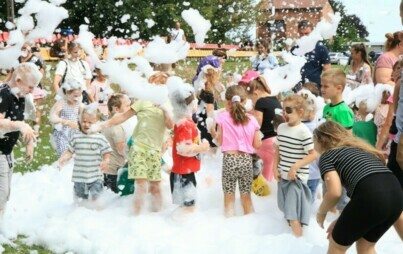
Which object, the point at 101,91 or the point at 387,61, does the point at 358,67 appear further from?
the point at 101,91

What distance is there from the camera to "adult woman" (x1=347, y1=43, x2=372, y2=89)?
7.71 meters

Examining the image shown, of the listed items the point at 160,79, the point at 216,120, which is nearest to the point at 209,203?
the point at 216,120

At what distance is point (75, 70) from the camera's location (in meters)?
8.32

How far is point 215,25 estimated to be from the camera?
136 ft

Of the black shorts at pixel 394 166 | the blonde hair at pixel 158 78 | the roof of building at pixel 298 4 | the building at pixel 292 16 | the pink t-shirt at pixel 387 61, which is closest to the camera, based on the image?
the black shorts at pixel 394 166

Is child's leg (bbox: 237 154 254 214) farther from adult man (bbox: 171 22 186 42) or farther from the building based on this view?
the building

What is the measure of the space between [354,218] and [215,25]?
38.7 m

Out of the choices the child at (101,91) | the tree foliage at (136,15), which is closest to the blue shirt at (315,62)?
the child at (101,91)

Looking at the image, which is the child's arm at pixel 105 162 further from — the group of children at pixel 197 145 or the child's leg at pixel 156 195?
the child's leg at pixel 156 195

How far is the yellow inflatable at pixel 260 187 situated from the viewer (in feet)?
19.5

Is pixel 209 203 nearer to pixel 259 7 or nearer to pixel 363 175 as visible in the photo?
pixel 363 175

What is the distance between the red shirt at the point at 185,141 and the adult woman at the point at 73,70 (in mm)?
3071

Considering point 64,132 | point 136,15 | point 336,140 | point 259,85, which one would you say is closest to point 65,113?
point 64,132

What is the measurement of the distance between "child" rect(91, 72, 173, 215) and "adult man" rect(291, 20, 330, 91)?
317 centimetres
